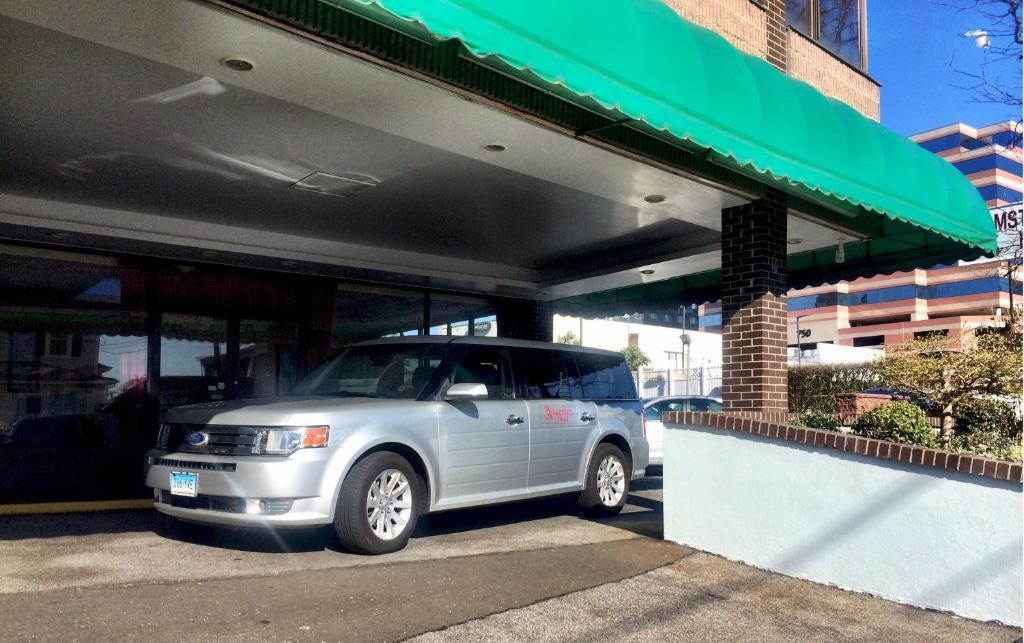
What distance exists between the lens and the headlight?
6.03 metres

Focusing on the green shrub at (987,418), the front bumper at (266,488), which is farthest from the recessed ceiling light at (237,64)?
the green shrub at (987,418)

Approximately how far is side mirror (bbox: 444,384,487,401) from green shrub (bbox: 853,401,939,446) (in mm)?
3187

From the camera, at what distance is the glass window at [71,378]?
985 centimetres

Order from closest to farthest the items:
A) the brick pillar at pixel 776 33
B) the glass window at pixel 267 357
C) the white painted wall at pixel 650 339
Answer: the brick pillar at pixel 776 33 → the glass window at pixel 267 357 → the white painted wall at pixel 650 339

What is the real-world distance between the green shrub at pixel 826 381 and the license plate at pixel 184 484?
1699cm

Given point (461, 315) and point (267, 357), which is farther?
point (461, 315)

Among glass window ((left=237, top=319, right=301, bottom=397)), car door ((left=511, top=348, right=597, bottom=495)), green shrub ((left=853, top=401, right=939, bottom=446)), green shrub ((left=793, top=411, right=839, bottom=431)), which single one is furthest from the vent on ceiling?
green shrub ((left=853, top=401, right=939, bottom=446))

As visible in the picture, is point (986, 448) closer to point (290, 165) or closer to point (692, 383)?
point (290, 165)

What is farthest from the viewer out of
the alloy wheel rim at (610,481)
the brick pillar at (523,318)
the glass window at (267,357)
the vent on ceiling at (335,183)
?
the brick pillar at (523,318)

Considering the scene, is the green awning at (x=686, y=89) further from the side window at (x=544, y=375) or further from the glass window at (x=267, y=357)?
the glass window at (x=267, y=357)

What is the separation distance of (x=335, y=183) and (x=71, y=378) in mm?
4484

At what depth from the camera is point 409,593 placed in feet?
17.4

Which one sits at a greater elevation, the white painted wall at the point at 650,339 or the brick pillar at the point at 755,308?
the white painted wall at the point at 650,339

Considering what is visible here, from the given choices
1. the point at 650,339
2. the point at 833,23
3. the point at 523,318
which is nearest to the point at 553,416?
the point at 523,318
